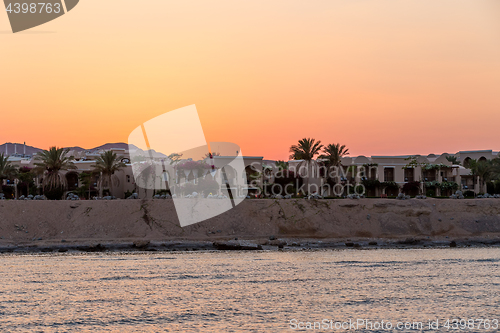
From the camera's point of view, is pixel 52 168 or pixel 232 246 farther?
pixel 52 168

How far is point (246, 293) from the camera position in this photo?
20.2m

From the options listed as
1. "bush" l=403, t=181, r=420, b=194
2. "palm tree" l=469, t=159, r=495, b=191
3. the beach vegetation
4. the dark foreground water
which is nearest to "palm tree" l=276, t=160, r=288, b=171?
"bush" l=403, t=181, r=420, b=194

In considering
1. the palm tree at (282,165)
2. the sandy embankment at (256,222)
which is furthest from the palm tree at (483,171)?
the palm tree at (282,165)

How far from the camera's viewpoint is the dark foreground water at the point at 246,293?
15648 millimetres

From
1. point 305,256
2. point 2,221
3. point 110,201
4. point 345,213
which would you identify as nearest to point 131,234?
point 110,201

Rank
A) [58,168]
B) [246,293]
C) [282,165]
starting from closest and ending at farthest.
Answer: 1. [246,293]
2. [58,168]
3. [282,165]

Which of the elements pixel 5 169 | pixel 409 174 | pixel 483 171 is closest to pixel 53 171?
pixel 5 169

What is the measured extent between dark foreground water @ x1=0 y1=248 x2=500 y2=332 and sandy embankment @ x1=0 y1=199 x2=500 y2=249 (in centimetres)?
929

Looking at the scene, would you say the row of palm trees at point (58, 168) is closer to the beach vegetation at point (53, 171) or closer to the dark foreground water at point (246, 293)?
the beach vegetation at point (53, 171)

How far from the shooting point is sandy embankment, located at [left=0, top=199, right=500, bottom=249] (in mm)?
40906

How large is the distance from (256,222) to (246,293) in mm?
23199

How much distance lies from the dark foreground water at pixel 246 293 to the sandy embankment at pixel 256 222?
30.5 feet

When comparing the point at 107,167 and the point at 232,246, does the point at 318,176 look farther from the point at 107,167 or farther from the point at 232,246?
the point at 232,246

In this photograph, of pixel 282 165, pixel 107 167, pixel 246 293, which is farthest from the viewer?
pixel 282 165
